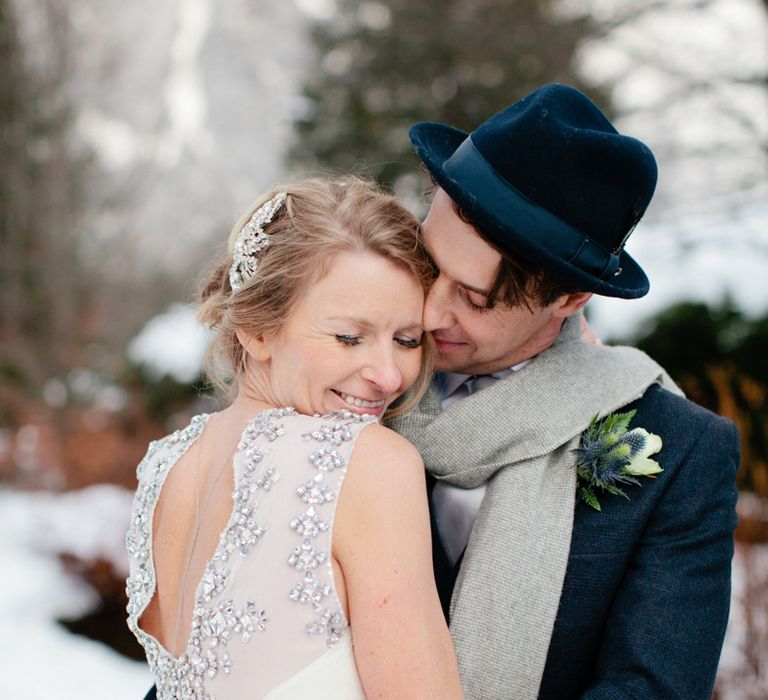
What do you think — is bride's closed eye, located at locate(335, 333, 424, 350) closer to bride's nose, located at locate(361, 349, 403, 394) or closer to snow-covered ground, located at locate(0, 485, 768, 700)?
bride's nose, located at locate(361, 349, 403, 394)

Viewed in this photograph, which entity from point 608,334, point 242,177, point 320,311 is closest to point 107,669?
point 608,334

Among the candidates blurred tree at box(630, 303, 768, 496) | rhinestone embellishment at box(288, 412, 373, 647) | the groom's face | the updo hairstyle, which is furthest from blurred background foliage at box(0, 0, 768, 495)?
rhinestone embellishment at box(288, 412, 373, 647)

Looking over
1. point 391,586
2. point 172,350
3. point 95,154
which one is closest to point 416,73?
point 172,350

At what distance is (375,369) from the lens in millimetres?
1850

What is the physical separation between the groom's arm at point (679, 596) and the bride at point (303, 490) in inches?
18.4

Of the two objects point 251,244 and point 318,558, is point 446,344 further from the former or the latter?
point 318,558

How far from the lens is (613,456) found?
6.31ft

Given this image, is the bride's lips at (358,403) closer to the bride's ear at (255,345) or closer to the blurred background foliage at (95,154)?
the bride's ear at (255,345)

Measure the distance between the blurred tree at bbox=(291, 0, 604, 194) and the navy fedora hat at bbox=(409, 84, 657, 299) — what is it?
309 inches

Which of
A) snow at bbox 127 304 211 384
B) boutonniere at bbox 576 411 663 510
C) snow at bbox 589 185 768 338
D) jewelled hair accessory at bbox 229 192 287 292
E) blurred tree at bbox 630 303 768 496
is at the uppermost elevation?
jewelled hair accessory at bbox 229 192 287 292

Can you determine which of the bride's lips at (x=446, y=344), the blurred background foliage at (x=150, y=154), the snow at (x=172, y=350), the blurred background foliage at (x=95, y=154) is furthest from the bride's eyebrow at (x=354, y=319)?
the blurred background foliage at (x=95, y=154)

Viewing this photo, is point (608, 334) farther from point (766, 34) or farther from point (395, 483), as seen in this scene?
point (766, 34)

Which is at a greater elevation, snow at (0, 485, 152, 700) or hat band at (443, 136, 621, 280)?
hat band at (443, 136, 621, 280)

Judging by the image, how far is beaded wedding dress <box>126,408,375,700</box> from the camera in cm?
153
